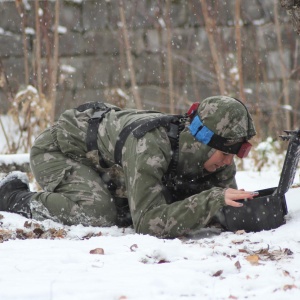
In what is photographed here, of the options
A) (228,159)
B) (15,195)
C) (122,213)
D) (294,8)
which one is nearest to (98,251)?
(228,159)

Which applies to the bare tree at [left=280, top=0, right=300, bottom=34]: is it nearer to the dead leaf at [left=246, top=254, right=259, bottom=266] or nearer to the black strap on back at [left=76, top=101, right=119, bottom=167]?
the black strap on back at [left=76, top=101, right=119, bottom=167]

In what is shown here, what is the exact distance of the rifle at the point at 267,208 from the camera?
3.21 metres

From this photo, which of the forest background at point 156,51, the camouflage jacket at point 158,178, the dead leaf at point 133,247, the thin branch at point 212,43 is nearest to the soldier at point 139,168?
the camouflage jacket at point 158,178

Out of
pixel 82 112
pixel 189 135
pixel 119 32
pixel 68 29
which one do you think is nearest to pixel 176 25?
pixel 119 32

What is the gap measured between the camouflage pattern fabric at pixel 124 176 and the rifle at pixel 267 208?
0.42ft

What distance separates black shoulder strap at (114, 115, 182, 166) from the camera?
3.36 metres

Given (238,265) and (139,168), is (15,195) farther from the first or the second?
(238,265)

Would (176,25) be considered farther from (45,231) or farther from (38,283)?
(38,283)

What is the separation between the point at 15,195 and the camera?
414 cm

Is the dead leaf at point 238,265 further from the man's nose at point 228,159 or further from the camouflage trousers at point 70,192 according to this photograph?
the camouflage trousers at point 70,192

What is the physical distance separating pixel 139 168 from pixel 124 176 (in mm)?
465

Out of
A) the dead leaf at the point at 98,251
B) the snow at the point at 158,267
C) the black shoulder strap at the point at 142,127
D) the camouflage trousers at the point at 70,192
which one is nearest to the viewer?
the snow at the point at 158,267

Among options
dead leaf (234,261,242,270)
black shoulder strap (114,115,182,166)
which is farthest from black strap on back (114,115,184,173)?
dead leaf (234,261,242,270)

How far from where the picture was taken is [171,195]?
145 inches
